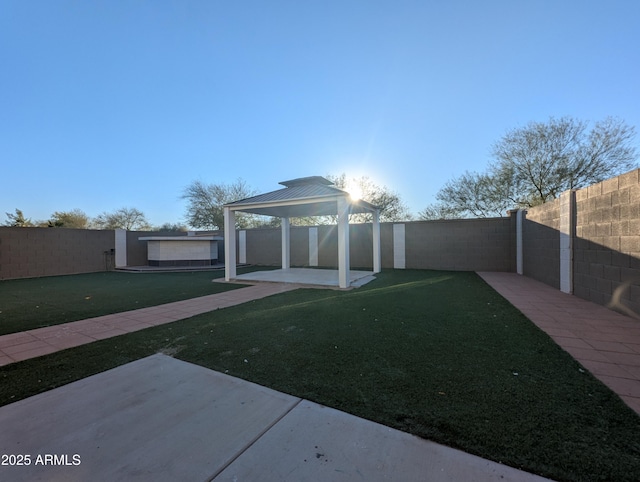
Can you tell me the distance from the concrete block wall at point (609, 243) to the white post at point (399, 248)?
6.30m

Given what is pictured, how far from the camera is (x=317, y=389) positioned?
2.26 metres

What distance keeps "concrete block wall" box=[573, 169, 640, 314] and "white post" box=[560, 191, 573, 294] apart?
0.50 feet

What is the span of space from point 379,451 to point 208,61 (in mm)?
10878

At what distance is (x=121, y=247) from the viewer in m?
13.6

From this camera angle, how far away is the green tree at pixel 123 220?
91.2 ft

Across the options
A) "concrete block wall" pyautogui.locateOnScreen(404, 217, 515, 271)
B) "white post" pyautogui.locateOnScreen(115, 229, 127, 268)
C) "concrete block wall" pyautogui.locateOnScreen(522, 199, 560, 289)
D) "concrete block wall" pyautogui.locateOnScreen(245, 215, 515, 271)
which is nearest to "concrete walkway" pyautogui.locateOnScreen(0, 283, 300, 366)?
"concrete block wall" pyautogui.locateOnScreen(522, 199, 560, 289)

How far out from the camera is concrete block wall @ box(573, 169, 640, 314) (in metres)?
4.11

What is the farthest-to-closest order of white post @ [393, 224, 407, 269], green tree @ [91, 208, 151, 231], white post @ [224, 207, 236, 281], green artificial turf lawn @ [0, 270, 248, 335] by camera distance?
green tree @ [91, 208, 151, 231]
white post @ [393, 224, 407, 269]
white post @ [224, 207, 236, 281]
green artificial turf lawn @ [0, 270, 248, 335]

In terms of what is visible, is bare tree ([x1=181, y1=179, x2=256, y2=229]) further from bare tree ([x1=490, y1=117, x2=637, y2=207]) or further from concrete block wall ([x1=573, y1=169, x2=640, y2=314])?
concrete block wall ([x1=573, y1=169, x2=640, y2=314])

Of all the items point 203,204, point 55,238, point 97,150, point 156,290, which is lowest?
point 156,290

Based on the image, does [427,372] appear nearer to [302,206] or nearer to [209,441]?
[209,441]

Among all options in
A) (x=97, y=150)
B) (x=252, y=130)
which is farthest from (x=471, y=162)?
(x=97, y=150)

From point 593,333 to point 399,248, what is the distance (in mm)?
8413

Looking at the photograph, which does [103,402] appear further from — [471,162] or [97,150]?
[471,162]
